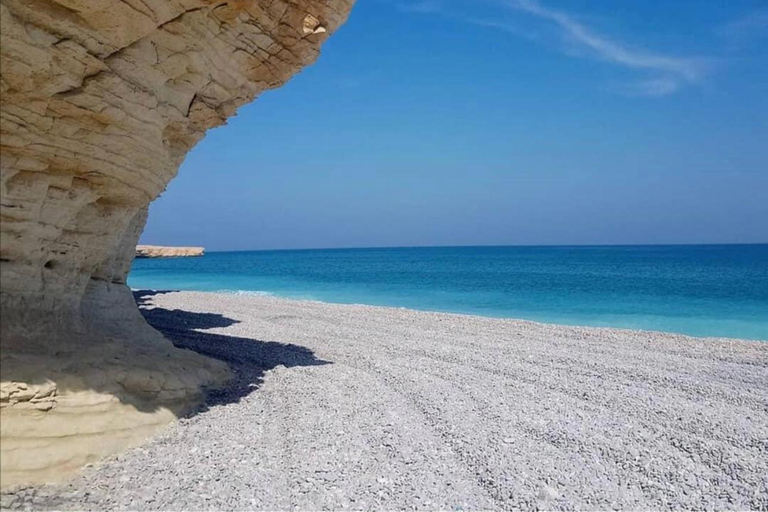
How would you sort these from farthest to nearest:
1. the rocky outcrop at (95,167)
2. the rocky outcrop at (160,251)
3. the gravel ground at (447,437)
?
the rocky outcrop at (160,251), the gravel ground at (447,437), the rocky outcrop at (95,167)

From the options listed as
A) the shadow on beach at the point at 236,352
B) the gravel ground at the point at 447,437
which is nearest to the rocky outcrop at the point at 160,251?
the shadow on beach at the point at 236,352

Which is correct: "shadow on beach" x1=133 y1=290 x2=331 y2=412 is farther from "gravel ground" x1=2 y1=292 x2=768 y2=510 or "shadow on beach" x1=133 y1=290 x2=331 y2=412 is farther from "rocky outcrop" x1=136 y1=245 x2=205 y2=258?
"rocky outcrop" x1=136 y1=245 x2=205 y2=258

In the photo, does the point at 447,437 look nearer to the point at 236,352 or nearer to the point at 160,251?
the point at 236,352

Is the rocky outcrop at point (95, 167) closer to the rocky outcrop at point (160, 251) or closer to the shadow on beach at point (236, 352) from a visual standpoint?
the shadow on beach at point (236, 352)

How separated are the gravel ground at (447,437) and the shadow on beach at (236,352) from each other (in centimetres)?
5

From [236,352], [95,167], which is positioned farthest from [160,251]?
[95,167]

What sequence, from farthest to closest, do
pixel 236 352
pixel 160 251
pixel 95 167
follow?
pixel 160 251 < pixel 236 352 < pixel 95 167

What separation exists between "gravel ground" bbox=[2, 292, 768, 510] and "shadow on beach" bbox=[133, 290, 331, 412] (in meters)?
0.05

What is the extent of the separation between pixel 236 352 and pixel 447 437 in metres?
5.26

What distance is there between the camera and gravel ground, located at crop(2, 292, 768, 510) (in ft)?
15.3

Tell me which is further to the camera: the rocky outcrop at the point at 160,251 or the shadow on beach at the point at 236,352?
the rocky outcrop at the point at 160,251

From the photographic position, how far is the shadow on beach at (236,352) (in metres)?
7.25

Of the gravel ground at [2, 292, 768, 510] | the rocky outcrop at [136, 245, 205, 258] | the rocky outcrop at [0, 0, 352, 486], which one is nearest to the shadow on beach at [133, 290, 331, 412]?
the gravel ground at [2, 292, 768, 510]

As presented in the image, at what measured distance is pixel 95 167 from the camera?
5.27 meters
